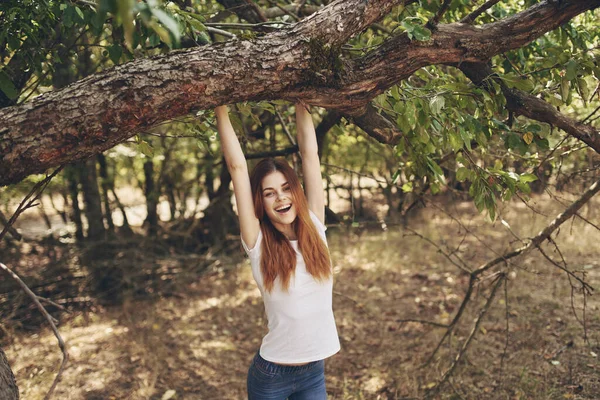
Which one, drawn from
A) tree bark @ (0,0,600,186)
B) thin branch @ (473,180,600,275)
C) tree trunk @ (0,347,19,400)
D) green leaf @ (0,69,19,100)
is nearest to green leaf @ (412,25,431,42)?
tree bark @ (0,0,600,186)

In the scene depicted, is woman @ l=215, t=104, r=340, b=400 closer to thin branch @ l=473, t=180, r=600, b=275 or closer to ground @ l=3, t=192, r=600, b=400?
ground @ l=3, t=192, r=600, b=400

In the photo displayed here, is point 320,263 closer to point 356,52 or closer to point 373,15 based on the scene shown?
point 356,52

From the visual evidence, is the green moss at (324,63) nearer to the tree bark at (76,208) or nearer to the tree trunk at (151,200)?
the tree bark at (76,208)

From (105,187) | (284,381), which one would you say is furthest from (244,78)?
(105,187)

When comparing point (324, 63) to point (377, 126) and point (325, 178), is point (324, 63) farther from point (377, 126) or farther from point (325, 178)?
point (325, 178)

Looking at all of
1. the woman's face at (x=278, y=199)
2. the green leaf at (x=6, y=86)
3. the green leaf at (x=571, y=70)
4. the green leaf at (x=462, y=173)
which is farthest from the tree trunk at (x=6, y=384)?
the green leaf at (x=571, y=70)

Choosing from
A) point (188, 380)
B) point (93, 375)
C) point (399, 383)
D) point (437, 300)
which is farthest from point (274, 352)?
point (437, 300)

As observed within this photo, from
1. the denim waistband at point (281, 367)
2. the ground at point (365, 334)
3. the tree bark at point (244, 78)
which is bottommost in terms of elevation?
the ground at point (365, 334)

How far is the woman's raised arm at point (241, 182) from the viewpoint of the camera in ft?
7.04

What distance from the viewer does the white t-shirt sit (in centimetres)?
221

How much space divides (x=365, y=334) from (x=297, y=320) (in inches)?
120

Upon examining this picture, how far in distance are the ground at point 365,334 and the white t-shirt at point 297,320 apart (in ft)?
3.75

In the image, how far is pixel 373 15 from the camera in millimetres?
1946

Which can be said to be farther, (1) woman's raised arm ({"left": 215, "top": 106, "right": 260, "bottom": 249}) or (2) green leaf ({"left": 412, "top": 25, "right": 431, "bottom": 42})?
(1) woman's raised arm ({"left": 215, "top": 106, "right": 260, "bottom": 249})
